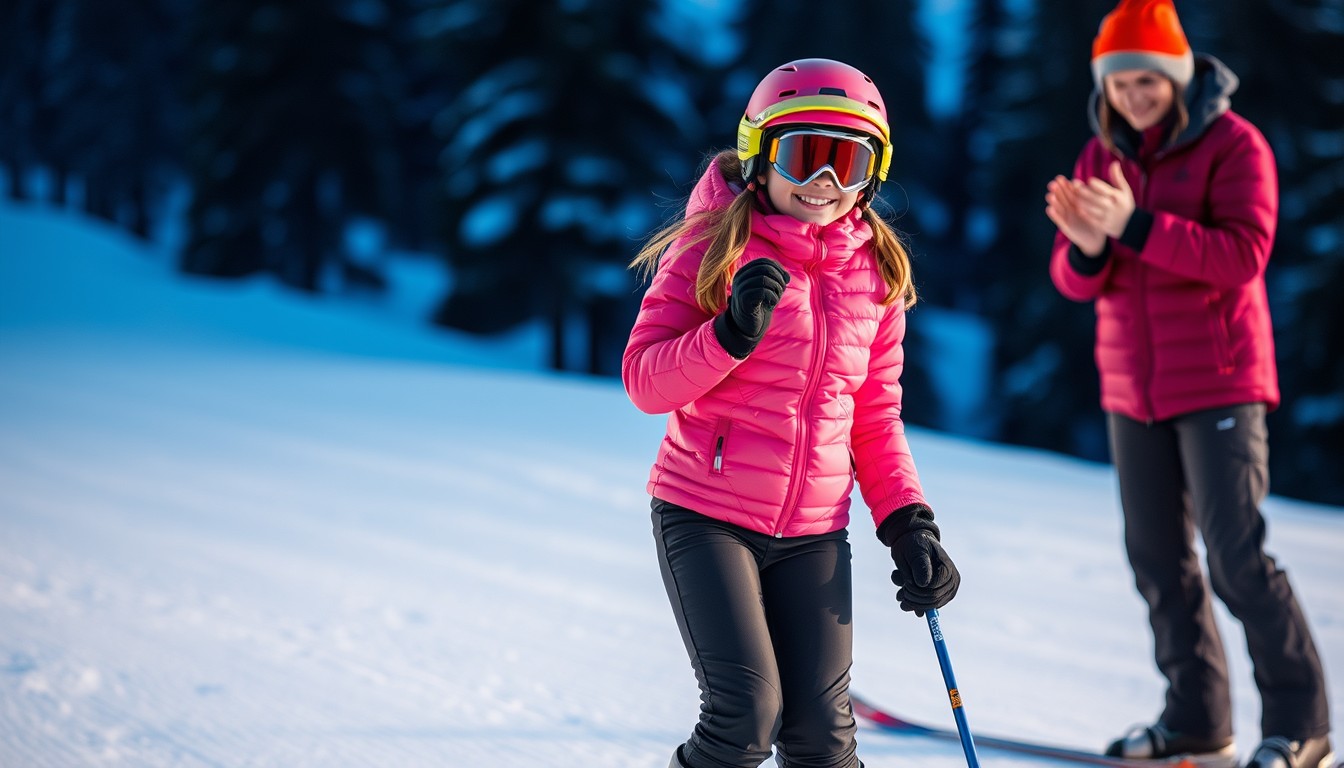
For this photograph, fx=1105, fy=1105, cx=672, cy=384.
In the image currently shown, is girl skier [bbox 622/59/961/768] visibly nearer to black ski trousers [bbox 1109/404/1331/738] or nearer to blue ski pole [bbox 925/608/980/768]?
blue ski pole [bbox 925/608/980/768]

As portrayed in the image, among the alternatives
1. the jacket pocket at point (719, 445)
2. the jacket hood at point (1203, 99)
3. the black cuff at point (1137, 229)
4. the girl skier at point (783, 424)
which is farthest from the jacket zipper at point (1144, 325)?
the jacket pocket at point (719, 445)

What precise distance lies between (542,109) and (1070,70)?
34.7 feet

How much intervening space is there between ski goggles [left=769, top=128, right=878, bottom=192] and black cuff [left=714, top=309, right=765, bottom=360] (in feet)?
1.36

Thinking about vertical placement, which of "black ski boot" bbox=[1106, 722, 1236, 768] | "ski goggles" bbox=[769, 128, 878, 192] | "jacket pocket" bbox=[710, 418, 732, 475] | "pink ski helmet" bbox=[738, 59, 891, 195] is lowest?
"black ski boot" bbox=[1106, 722, 1236, 768]

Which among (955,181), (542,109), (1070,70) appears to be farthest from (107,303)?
(955,181)

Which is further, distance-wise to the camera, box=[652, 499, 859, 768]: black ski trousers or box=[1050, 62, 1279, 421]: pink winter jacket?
box=[1050, 62, 1279, 421]: pink winter jacket

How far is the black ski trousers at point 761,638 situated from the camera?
2283 mm

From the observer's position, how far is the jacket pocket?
244cm

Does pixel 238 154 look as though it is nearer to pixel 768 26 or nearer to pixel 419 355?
pixel 419 355

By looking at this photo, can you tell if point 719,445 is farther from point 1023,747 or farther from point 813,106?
point 1023,747

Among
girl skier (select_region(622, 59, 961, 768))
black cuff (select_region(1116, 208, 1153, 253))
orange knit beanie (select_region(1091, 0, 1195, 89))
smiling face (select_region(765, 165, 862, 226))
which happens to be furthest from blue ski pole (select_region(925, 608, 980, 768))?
orange knit beanie (select_region(1091, 0, 1195, 89))

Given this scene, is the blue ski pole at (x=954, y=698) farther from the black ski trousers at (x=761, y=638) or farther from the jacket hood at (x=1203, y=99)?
the jacket hood at (x=1203, y=99)

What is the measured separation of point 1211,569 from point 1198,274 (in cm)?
89

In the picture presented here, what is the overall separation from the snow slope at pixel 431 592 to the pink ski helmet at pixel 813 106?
1912 mm
